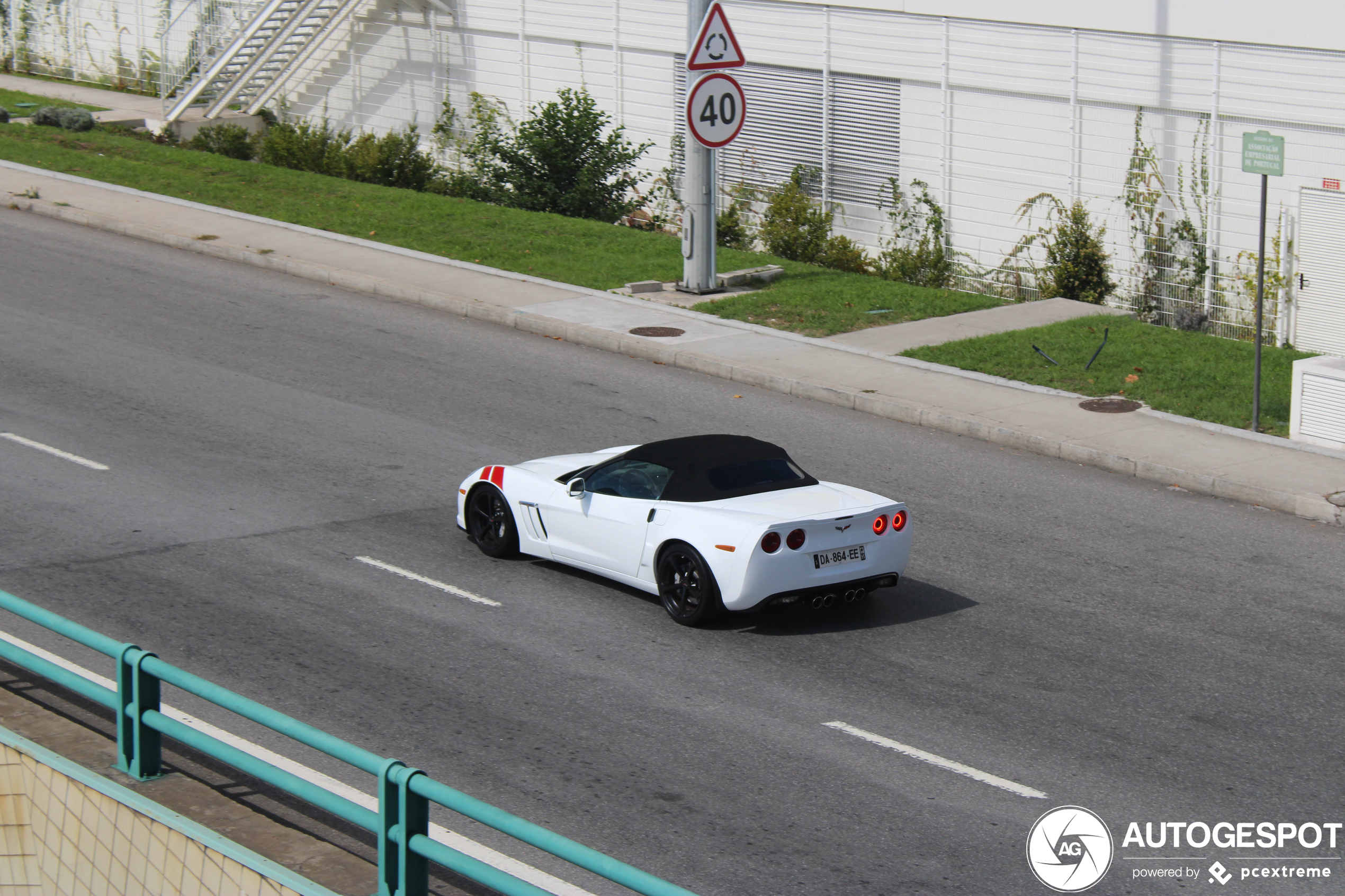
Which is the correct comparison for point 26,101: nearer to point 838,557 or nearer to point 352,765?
point 838,557

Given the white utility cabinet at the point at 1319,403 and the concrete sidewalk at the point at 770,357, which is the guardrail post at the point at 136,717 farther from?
the white utility cabinet at the point at 1319,403

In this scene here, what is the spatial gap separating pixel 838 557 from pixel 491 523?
285 centimetres

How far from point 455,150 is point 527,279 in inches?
428

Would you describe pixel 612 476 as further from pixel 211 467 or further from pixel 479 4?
pixel 479 4

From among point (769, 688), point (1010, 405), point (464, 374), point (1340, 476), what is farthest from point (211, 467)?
point (1340, 476)

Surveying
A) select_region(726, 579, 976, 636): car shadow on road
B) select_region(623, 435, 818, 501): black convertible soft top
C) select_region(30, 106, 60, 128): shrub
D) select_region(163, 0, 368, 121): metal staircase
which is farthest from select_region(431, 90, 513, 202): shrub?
select_region(726, 579, 976, 636): car shadow on road

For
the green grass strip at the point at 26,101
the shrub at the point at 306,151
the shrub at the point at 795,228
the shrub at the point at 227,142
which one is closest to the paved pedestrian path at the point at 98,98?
the green grass strip at the point at 26,101

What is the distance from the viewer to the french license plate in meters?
10.4

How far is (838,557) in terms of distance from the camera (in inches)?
411

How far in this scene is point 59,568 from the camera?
36.7 ft

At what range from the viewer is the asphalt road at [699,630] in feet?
26.1

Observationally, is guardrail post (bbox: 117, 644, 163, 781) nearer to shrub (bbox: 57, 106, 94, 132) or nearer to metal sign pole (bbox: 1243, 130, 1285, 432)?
metal sign pole (bbox: 1243, 130, 1285, 432)

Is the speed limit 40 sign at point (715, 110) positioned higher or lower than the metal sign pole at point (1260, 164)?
higher

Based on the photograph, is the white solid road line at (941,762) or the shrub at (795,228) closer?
the white solid road line at (941,762)
